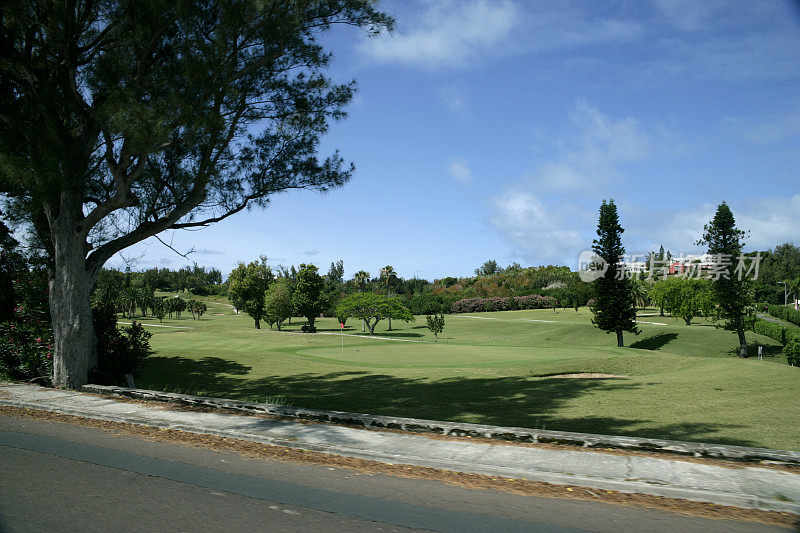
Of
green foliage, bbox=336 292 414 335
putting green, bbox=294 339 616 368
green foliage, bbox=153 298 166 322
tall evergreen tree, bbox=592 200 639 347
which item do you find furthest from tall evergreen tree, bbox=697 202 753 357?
green foliage, bbox=153 298 166 322

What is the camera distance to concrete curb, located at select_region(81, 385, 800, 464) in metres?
6.91

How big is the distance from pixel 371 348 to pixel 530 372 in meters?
14.6

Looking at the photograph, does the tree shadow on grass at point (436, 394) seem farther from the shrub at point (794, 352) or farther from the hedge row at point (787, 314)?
the hedge row at point (787, 314)

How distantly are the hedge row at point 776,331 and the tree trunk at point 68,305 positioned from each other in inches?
1539

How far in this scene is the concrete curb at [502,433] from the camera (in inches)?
272

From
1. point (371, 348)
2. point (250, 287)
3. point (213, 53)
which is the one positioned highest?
point (213, 53)

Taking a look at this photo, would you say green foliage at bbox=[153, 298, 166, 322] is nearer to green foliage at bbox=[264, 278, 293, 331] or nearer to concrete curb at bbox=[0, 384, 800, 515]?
green foliage at bbox=[264, 278, 293, 331]

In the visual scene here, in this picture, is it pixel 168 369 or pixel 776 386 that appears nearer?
pixel 776 386

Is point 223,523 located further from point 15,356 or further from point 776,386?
point 776,386

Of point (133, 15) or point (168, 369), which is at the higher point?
point (133, 15)

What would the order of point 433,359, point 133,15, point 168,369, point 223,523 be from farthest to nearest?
point 433,359 → point 168,369 → point 133,15 → point 223,523

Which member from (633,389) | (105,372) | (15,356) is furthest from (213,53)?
(633,389)

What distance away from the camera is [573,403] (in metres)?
13.8

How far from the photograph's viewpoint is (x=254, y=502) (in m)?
5.29
